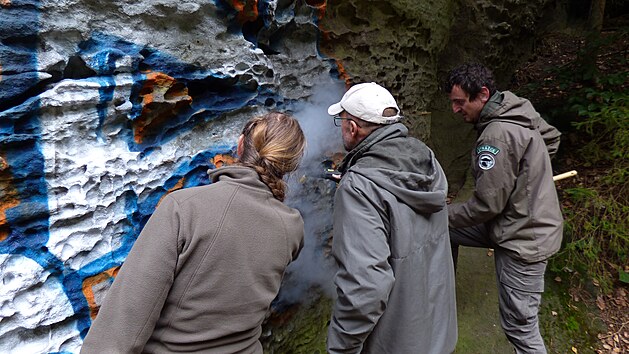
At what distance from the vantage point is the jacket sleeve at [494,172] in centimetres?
229

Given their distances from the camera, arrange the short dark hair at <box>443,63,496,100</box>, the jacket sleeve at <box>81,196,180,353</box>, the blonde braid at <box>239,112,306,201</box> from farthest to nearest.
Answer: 1. the short dark hair at <box>443,63,496,100</box>
2. the blonde braid at <box>239,112,306,201</box>
3. the jacket sleeve at <box>81,196,180,353</box>

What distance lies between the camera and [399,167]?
1.62 m

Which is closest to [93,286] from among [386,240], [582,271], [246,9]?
[386,240]

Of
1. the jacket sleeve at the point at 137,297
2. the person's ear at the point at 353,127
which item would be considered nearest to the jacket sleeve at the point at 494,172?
the person's ear at the point at 353,127

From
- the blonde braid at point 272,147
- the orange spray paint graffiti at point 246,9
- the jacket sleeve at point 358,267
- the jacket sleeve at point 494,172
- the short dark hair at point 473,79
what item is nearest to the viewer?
the blonde braid at point 272,147

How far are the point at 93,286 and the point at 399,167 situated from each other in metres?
1.30

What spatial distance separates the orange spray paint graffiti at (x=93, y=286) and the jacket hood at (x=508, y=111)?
2155 mm

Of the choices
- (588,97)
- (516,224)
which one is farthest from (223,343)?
(588,97)

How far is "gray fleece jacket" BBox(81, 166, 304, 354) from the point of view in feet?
3.49

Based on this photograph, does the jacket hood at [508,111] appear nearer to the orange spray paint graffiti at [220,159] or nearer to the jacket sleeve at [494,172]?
the jacket sleeve at [494,172]

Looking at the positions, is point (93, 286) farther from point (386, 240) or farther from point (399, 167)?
point (399, 167)

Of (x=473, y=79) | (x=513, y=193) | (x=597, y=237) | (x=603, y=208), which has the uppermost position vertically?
(x=473, y=79)

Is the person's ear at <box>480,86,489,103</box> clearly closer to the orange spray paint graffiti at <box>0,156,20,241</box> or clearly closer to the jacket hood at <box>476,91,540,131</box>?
the jacket hood at <box>476,91,540,131</box>

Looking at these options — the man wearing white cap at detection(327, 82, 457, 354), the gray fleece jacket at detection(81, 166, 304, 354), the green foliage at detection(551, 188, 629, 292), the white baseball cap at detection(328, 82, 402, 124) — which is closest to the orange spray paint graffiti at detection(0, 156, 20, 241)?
the gray fleece jacket at detection(81, 166, 304, 354)
